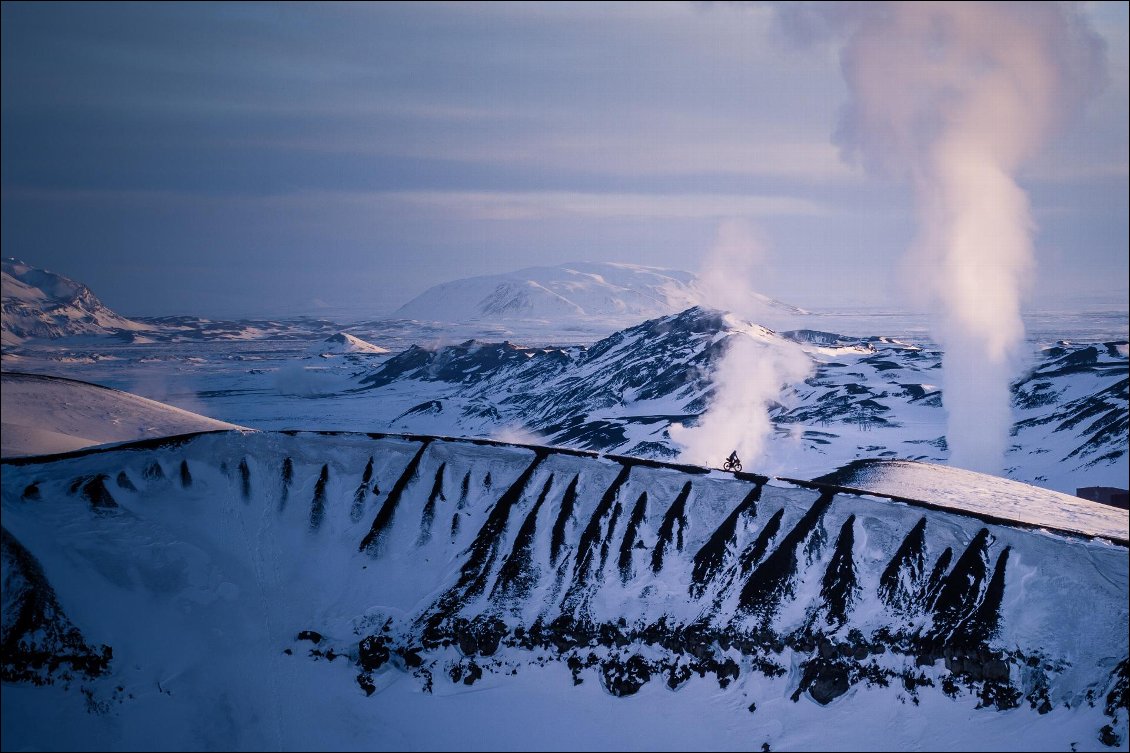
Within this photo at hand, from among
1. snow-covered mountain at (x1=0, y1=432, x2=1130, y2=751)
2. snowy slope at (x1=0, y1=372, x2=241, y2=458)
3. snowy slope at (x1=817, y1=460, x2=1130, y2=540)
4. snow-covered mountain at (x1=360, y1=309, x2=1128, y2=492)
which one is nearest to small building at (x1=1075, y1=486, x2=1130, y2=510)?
→ snowy slope at (x1=817, y1=460, x2=1130, y2=540)

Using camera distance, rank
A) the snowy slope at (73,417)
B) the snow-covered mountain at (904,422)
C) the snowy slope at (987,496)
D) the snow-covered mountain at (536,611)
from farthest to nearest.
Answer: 1. the snow-covered mountain at (904,422)
2. the snowy slope at (73,417)
3. the snowy slope at (987,496)
4. the snow-covered mountain at (536,611)

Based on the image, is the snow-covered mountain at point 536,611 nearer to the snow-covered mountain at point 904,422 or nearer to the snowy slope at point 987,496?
the snowy slope at point 987,496

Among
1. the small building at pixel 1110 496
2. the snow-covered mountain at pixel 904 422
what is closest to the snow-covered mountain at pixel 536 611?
the small building at pixel 1110 496

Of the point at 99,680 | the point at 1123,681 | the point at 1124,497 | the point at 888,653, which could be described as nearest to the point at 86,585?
the point at 99,680

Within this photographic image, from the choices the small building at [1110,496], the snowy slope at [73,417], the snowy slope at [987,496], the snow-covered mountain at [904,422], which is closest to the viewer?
the snowy slope at [987,496]

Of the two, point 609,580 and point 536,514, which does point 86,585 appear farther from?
point 609,580

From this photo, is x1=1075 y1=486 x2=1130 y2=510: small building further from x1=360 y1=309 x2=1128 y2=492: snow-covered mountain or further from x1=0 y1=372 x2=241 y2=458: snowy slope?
x1=0 y1=372 x2=241 y2=458: snowy slope
